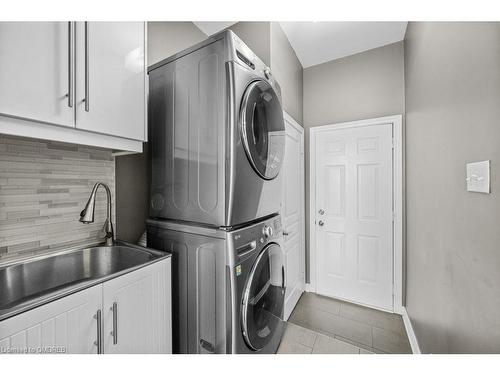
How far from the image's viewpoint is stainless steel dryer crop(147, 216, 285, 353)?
1.12 metres

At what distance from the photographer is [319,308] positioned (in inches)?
94.8

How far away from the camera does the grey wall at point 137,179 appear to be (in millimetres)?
1481

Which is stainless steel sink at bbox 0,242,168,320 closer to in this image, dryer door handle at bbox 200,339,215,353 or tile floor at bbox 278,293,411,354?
dryer door handle at bbox 200,339,215,353

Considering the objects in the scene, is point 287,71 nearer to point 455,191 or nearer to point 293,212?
point 293,212

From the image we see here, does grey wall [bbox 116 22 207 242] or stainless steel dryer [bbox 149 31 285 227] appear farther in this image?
grey wall [bbox 116 22 207 242]

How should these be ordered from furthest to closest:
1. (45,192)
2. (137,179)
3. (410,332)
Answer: (410,332)
(137,179)
(45,192)

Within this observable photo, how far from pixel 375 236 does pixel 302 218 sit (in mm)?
800

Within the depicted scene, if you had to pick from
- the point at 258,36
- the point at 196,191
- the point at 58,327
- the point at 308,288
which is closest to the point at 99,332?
the point at 58,327

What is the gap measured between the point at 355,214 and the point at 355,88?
144 centimetres

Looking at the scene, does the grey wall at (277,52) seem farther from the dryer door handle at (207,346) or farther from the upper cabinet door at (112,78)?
the dryer door handle at (207,346)

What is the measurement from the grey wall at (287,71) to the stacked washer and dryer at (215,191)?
680 millimetres

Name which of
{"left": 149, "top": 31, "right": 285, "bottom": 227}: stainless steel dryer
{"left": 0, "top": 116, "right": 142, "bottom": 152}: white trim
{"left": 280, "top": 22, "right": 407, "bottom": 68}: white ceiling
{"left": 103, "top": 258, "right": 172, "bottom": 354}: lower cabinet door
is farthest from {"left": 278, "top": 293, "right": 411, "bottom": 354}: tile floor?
{"left": 280, "top": 22, "right": 407, "bottom": 68}: white ceiling

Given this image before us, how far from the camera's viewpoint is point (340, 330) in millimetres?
2039
